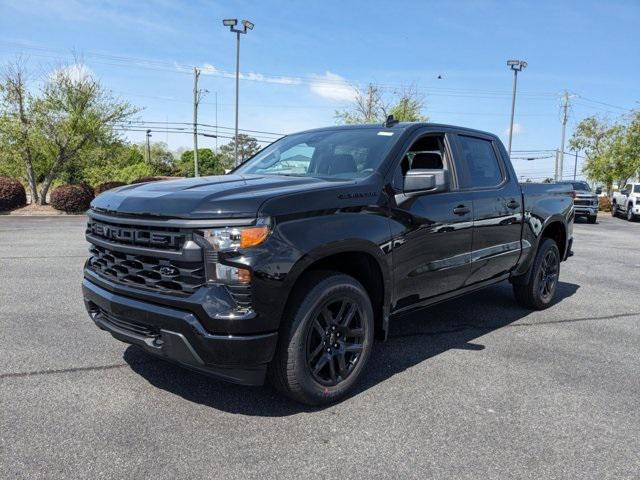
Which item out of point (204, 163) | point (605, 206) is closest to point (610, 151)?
point (605, 206)

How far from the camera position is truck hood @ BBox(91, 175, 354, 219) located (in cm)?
297

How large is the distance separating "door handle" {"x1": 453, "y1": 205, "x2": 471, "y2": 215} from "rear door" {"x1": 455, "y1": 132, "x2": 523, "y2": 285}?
0.15 m

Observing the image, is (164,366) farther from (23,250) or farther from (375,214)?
(23,250)

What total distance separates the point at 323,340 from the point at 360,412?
513 mm

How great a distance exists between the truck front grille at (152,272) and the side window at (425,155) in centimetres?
189

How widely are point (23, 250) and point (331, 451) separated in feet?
30.6

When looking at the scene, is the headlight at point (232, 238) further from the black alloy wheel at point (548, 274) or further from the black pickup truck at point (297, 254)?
the black alloy wheel at point (548, 274)

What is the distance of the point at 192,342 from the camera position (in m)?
2.99

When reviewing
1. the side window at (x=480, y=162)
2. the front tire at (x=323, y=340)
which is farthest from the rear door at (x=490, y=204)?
the front tire at (x=323, y=340)

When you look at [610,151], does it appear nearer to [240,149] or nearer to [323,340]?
[323,340]

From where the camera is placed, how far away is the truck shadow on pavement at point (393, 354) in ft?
11.6

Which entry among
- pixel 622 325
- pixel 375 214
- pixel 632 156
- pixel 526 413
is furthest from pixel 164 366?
pixel 632 156

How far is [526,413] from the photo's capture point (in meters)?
3.45

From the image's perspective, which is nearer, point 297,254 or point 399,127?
point 297,254
